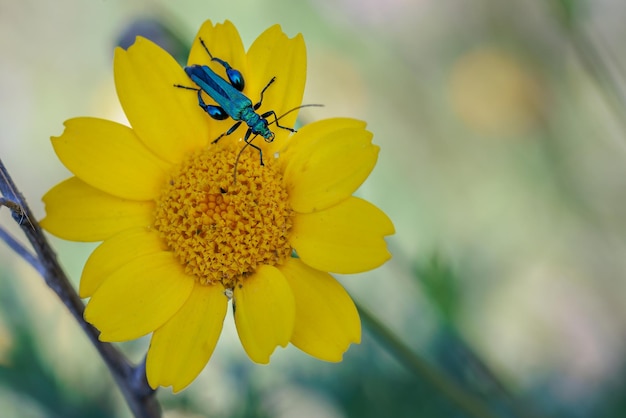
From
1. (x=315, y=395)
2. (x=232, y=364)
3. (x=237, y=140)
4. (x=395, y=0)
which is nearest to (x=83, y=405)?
(x=232, y=364)

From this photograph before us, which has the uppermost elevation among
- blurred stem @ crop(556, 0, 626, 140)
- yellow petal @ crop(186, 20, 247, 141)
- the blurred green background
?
blurred stem @ crop(556, 0, 626, 140)

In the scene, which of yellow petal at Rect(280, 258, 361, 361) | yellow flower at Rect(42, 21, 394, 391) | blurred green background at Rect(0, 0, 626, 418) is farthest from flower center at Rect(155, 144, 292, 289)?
blurred green background at Rect(0, 0, 626, 418)

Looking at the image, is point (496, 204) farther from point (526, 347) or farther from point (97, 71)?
point (97, 71)

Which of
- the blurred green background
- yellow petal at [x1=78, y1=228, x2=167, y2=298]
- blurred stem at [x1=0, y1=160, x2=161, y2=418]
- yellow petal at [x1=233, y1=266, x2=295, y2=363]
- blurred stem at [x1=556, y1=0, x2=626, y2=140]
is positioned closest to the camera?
blurred stem at [x1=0, y1=160, x2=161, y2=418]

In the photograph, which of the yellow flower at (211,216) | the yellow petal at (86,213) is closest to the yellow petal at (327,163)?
the yellow flower at (211,216)

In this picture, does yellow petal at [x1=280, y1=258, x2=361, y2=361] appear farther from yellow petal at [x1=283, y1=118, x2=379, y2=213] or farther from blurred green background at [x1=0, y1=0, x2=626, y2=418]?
blurred green background at [x1=0, y1=0, x2=626, y2=418]

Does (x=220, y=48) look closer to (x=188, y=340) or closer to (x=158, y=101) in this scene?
(x=158, y=101)

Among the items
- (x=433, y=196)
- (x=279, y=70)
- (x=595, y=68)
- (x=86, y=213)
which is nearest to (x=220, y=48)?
(x=279, y=70)
